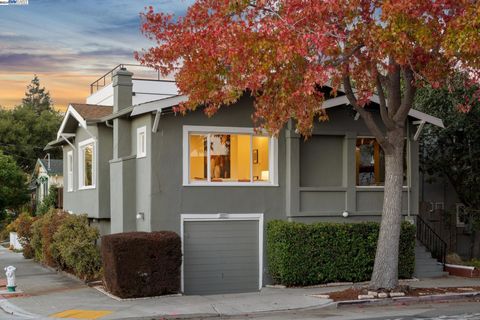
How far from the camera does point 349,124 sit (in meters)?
21.4

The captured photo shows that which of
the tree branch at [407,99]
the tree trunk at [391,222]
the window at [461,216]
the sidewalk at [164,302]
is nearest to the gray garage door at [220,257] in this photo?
the sidewalk at [164,302]

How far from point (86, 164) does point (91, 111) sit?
6.94ft

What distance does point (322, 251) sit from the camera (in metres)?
19.9

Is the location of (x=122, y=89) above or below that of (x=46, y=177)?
above

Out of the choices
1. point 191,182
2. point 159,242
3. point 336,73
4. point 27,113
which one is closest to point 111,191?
point 191,182

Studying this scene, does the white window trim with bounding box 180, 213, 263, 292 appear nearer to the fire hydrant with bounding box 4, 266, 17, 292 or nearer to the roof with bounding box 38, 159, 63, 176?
the fire hydrant with bounding box 4, 266, 17, 292

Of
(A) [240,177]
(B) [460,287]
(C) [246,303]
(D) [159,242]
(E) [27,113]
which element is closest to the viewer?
(C) [246,303]

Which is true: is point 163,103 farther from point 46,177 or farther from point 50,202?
point 46,177

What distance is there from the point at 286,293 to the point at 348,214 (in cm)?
375

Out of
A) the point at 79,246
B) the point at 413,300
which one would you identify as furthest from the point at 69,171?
the point at 413,300

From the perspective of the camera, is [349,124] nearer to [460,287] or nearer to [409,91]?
[409,91]

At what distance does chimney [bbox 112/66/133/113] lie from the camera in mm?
22172

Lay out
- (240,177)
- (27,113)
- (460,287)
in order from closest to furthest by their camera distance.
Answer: (460,287) < (240,177) < (27,113)

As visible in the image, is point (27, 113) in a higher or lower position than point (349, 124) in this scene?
higher
